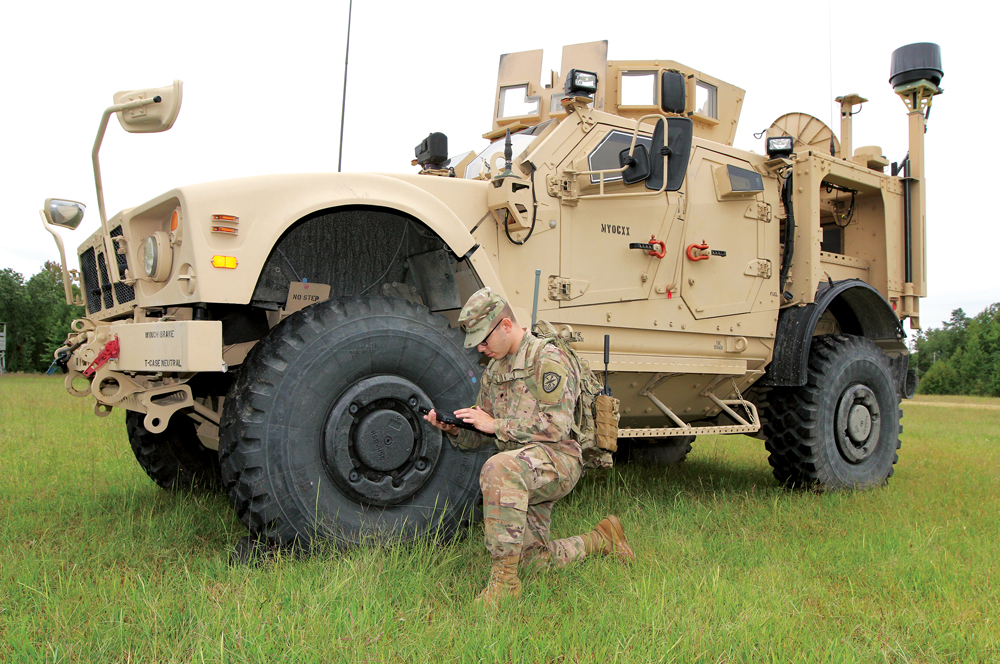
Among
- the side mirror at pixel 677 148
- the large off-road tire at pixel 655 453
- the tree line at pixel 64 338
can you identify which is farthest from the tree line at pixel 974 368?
the side mirror at pixel 677 148

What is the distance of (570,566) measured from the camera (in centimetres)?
312

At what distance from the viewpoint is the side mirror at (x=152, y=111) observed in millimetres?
2928

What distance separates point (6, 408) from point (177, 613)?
379 inches

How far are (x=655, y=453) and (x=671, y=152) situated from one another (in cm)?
354

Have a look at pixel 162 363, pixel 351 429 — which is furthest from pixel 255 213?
pixel 351 429

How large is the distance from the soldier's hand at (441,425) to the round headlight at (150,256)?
51.7 inches

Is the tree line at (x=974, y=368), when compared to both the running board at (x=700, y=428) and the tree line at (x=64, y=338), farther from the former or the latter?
the running board at (x=700, y=428)

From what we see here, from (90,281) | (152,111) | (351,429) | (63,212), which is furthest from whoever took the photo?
(90,281)

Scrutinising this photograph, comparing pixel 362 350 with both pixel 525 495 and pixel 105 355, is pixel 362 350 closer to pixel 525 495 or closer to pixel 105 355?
pixel 525 495

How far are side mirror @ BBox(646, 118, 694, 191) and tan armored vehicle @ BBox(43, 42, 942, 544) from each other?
0.04 feet

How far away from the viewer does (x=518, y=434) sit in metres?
2.93

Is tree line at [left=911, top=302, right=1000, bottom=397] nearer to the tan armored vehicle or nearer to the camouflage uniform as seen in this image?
the tan armored vehicle

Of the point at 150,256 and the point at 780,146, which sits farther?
the point at 780,146

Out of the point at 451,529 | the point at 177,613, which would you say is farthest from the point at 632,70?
the point at 177,613
